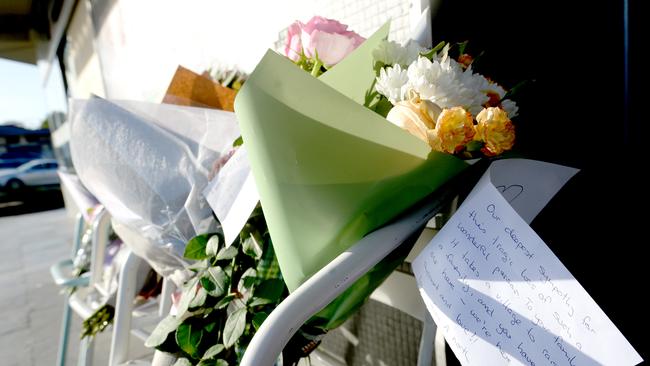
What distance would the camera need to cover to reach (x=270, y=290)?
0.46 metres

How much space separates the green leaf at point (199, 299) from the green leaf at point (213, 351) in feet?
0.18

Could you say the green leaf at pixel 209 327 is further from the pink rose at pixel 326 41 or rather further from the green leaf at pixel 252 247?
the pink rose at pixel 326 41

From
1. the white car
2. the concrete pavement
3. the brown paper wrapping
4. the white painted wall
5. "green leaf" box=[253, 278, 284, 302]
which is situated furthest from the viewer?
the white car

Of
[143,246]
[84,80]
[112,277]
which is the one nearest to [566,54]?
[143,246]

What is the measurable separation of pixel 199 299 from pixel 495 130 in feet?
1.32

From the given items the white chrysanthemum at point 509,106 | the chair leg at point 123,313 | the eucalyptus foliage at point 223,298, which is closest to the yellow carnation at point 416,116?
the white chrysanthemum at point 509,106

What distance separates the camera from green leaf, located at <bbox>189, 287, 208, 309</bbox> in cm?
50

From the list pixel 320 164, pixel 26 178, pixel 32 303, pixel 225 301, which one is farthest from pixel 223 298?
pixel 26 178

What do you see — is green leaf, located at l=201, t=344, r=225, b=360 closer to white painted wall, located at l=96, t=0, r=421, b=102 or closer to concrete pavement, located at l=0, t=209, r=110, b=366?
white painted wall, located at l=96, t=0, r=421, b=102

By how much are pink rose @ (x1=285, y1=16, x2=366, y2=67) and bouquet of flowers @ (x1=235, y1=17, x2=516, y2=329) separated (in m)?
0.15

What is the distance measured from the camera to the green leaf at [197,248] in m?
0.53

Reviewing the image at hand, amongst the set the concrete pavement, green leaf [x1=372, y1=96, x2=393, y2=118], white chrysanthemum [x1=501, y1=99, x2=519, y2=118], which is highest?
white chrysanthemum [x1=501, y1=99, x2=519, y2=118]

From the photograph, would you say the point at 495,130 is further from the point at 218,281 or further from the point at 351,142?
the point at 218,281

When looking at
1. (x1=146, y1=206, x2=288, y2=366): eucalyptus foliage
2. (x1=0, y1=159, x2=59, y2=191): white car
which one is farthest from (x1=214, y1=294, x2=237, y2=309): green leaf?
(x1=0, y1=159, x2=59, y2=191): white car
